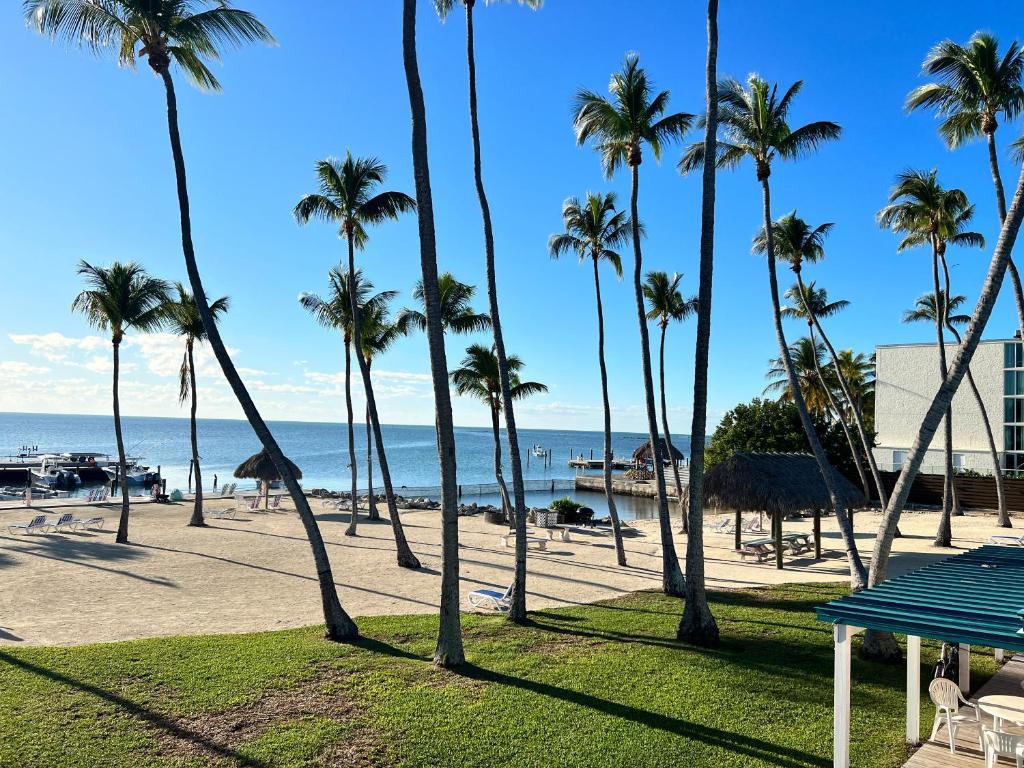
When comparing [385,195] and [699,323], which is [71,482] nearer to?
[385,195]

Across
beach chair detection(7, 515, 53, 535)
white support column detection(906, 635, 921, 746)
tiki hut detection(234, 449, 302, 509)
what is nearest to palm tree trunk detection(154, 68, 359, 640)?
white support column detection(906, 635, 921, 746)

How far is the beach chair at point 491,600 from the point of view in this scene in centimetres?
1262

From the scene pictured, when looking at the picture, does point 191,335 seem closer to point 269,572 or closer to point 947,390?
point 269,572

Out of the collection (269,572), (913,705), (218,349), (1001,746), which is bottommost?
(269,572)

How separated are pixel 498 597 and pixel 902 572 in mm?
10365

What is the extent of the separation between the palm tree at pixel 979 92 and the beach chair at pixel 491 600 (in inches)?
476

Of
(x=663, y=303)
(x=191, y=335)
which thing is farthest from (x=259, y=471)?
(x=663, y=303)

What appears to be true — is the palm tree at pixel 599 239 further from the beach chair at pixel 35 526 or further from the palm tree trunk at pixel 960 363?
the beach chair at pixel 35 526

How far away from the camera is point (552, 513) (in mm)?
24812

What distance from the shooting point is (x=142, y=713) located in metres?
7.05

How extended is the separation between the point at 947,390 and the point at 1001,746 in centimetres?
497

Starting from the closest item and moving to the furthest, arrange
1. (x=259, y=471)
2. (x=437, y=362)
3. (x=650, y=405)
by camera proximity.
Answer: (x=437, y=362)
(x=650, y=405)
(x=259, y=471)

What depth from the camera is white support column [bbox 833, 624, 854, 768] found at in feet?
18.4

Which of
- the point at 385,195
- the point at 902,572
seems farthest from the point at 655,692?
the point at 385,195
